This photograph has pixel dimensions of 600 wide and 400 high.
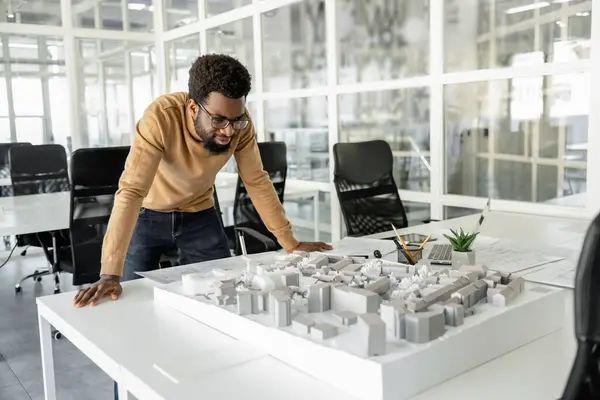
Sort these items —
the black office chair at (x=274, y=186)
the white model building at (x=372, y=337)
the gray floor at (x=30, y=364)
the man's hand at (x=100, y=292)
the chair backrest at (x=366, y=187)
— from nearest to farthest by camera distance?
the white model building at (x=372, y=337) → the man's hand at (x=100, y=292) → the gray floor at (x=30, y=364) → the chair backrest at (x=366, y=187) → the black office chair at (x=274, y=186)

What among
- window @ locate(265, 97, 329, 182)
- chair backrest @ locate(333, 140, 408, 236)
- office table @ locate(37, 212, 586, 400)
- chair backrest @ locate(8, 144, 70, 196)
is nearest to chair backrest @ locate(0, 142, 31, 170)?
chair backrest @ locate(8, 144, 70, 196)

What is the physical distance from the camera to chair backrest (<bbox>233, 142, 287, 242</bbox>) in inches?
143

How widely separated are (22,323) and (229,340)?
3046 millimetres

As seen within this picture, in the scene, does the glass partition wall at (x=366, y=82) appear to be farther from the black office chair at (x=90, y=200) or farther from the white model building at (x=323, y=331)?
the white model building at (x=323, y=331)

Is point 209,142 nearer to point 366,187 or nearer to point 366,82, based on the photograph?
point 366,187

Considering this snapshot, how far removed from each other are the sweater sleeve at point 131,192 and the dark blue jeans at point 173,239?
46 centimetres

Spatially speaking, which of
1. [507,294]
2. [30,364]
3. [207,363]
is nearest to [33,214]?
[30,364]

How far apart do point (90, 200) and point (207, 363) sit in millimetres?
2186

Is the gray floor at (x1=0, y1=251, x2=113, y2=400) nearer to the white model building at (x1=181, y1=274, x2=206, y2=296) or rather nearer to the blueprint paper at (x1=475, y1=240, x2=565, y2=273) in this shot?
A: the white model building at (x1=181, y1=274, x2=206, y2=296)

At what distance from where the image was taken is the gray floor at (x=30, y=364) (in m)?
2.78

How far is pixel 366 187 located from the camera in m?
3.38

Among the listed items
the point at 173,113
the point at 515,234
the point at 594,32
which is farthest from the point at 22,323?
the point at 594,32

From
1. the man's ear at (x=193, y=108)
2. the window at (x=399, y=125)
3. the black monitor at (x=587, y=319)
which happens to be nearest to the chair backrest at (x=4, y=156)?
the window at (x=399, y=125)

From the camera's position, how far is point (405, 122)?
4012 millimetres
